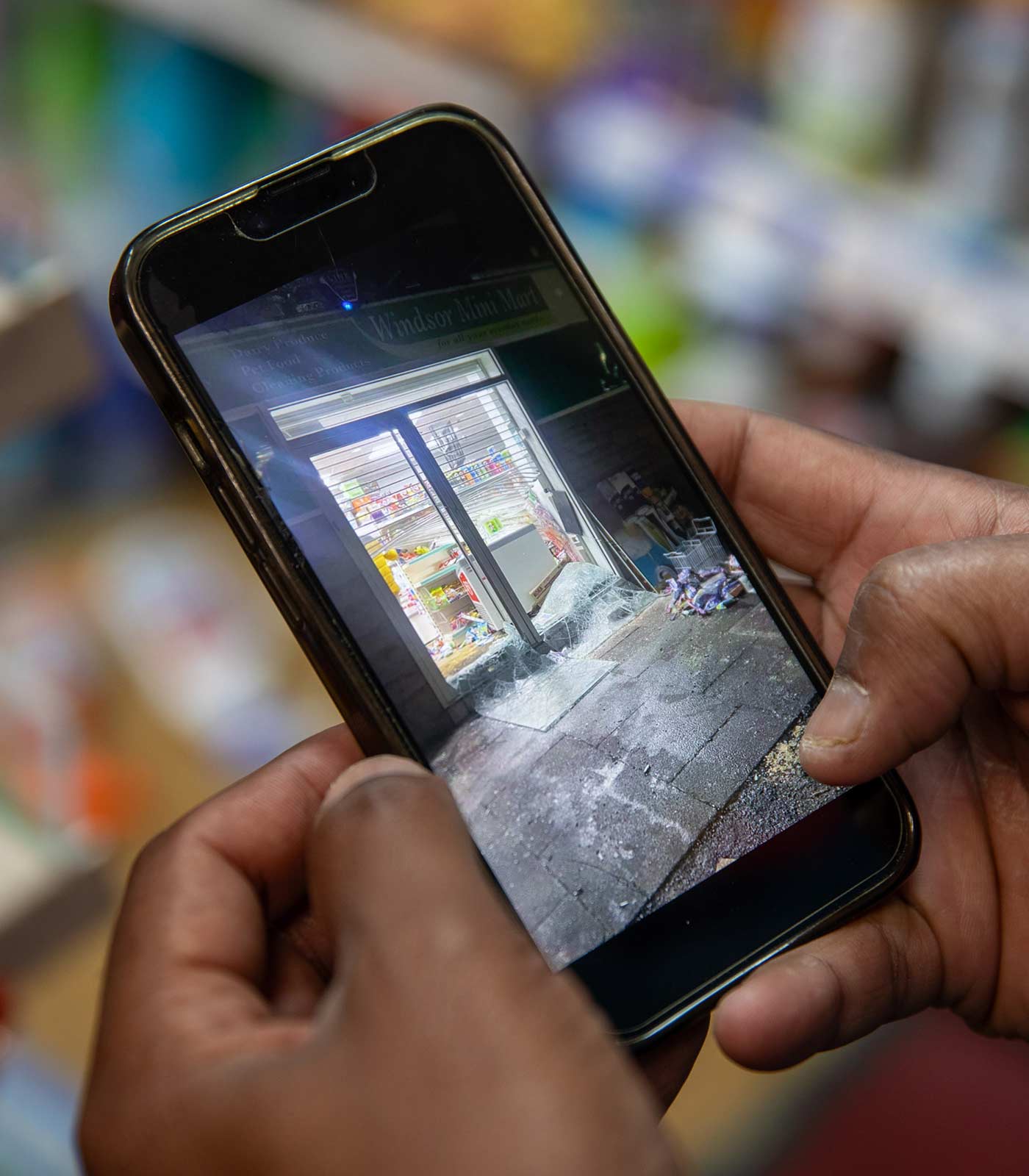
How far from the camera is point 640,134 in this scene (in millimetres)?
1439

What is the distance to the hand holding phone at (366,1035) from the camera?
410 millimetres

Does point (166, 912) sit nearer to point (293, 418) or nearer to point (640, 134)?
point (293, 418)

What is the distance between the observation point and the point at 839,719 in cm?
64

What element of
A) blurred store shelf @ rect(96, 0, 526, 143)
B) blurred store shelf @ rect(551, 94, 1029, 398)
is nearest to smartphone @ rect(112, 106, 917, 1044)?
blurred store shelf @ rect(551, 94, 1029, 398)

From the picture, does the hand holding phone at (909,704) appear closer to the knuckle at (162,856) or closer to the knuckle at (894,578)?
the knuckle at (894,578)

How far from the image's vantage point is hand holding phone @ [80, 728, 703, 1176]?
41 centimetres

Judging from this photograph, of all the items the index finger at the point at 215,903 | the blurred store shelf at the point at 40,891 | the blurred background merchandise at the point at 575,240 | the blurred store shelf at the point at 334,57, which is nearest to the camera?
the index finger at the point at 215,903

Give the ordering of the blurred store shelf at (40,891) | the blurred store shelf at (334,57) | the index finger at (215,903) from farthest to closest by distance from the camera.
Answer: the blurred store shelf at (334,57), the blurred store shelf at (40,891), the index finger at (215,903)

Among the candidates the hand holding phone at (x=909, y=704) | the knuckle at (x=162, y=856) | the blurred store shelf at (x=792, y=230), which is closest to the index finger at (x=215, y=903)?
the knuckle at (x=162, y=856)

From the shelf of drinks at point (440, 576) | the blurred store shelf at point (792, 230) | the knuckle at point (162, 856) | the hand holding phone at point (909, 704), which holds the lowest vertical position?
the hand holding phone at point (909, 704)

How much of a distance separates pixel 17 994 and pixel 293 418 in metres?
0.92

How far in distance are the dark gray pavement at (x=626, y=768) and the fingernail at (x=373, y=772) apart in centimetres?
4

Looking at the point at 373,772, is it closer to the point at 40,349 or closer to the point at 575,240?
the point at 40,349

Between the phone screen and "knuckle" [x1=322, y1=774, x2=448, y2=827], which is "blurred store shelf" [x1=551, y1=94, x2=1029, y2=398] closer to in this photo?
the phone screen
